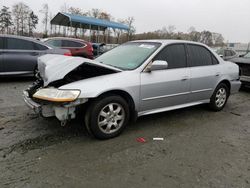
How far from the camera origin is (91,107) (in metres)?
3.12

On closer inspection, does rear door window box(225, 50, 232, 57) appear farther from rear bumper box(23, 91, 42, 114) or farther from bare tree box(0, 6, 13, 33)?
bare tree box(0, 6, 13, 33)

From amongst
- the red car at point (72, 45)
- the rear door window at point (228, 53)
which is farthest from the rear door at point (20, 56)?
the rear door window at point (228, 53)

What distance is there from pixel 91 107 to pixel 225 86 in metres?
3.52

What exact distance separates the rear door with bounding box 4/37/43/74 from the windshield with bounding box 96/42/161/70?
3.97 m

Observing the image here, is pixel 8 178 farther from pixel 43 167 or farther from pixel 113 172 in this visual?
pixel 113 172

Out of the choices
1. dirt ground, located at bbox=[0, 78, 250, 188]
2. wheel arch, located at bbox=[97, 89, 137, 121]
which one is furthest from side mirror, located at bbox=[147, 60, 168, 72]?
dirt ground, located at bbox=[0, 78, 250, 188]

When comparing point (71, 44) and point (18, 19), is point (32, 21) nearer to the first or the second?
point (18, 19)

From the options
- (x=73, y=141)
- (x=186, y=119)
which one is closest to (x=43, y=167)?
(x=73, y=141)

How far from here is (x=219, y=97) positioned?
501cm

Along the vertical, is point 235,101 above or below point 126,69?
below

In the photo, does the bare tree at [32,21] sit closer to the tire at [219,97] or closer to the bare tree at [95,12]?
the bare tree at [95,12]

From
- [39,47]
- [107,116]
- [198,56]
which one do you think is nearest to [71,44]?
[39,47]

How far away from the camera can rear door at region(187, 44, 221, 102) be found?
4367 mm

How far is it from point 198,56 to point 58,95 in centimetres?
311
